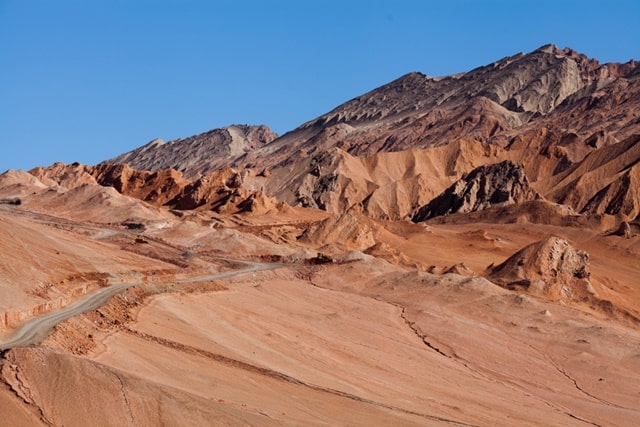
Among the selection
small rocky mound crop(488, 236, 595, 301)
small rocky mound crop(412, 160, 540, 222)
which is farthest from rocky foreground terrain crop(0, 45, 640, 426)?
small rocky mound crop(412, 160, 540, 222)

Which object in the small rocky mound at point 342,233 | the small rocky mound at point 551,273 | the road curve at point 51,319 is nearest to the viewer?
the road curve at point 51,319

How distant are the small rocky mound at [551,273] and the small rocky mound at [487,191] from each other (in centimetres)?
6363

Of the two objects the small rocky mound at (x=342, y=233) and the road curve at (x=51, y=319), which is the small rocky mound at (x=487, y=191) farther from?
the road curve at (x=51, y=319)

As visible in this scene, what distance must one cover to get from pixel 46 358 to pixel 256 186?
5149 inches

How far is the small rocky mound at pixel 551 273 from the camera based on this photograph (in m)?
58.8

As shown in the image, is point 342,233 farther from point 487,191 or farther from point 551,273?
point 487,191

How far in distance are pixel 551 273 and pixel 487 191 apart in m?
70.4

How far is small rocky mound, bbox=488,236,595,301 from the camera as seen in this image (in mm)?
58750

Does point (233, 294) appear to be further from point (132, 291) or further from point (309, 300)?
point (132, 291)

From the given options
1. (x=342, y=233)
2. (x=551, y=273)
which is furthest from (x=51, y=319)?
(x=342, y=233)

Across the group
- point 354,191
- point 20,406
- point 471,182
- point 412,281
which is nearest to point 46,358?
point 20,406

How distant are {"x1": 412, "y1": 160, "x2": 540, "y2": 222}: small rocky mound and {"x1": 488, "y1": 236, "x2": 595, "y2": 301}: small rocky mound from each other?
63.6m

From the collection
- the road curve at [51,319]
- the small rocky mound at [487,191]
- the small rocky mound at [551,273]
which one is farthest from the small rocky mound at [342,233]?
the road curve at [51,319]

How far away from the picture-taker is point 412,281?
186 ft
